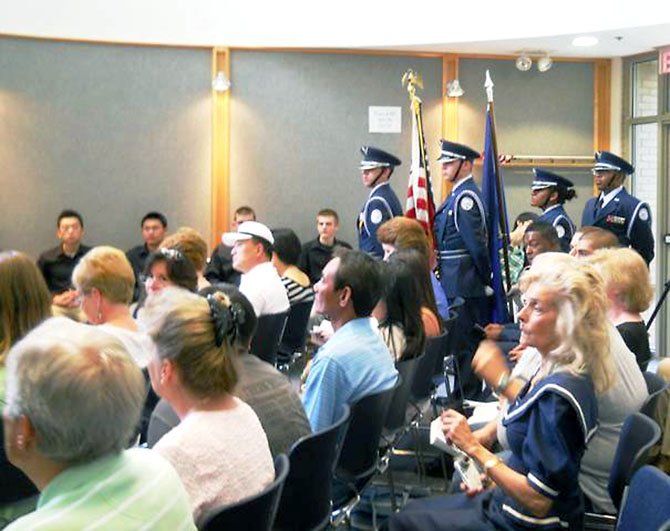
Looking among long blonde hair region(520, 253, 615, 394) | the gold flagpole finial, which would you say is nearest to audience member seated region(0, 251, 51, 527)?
long blonde hair region(520, 253, 615, 394)

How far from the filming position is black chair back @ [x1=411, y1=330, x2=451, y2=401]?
4.11m

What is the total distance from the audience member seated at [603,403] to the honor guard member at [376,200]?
4143 millimetres

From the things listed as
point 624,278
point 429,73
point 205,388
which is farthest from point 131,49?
point 205,388

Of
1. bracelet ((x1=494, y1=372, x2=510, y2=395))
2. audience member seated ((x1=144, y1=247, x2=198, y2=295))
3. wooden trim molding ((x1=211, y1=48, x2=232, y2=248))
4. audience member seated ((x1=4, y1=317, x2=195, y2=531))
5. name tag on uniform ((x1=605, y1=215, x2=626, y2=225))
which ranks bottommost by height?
bracelet ((x1=494, y1=372, x2=510, y2=395))

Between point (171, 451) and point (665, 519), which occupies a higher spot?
point (171, 451)

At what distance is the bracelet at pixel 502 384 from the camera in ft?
9.41

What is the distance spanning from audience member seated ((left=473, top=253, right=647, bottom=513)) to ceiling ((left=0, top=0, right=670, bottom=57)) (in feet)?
17.6

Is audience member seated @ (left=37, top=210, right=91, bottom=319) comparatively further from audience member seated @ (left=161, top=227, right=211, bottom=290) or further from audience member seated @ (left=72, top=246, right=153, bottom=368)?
audience member seated @ (left=72, top=246, right=153, bottom=368)

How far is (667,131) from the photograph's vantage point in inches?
327

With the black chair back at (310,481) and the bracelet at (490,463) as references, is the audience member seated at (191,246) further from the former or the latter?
the bracelet at (490,463)

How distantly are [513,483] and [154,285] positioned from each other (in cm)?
216

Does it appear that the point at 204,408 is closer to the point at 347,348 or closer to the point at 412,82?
the point at 347,348

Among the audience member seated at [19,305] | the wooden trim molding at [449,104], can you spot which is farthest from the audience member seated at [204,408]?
the wooden trim molding at [449,104]

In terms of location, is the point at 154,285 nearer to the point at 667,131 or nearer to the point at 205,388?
the point at 205,388
